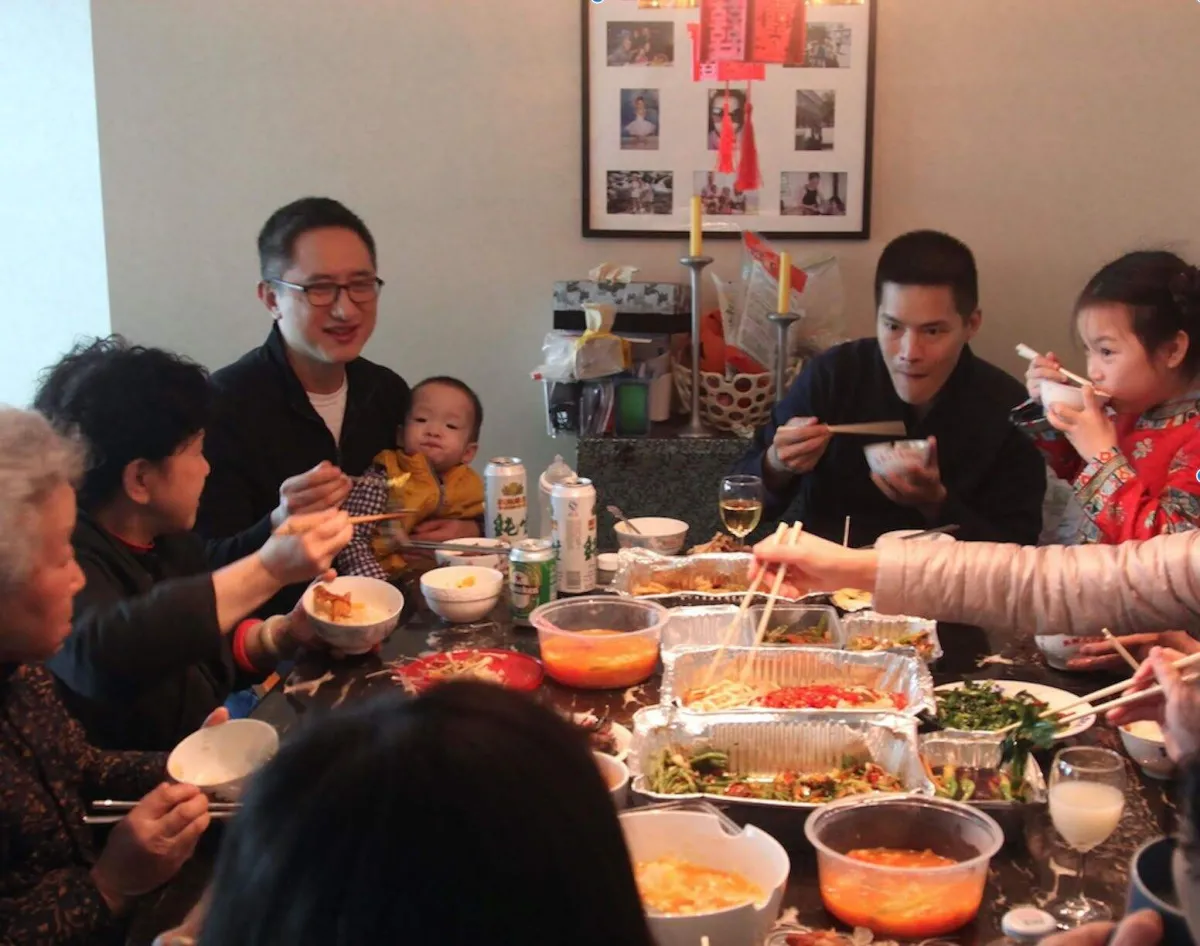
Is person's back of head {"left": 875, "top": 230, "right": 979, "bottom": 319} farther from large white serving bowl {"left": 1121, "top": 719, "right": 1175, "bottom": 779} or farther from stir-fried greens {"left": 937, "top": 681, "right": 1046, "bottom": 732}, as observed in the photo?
large white serving bowl {"left": 1121, "top": 719, "right": 1175, "bottom": 779}

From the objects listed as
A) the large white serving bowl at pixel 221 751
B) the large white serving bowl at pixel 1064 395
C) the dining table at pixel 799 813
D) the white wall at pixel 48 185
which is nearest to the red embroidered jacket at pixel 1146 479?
the large white serving bowl at pixel 1064 395

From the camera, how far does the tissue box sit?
3309 millimetres

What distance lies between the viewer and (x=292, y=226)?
267 centimetres

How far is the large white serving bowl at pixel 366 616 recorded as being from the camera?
1895 mm

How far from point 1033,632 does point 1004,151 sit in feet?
6.86

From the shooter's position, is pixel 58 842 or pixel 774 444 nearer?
pixel 58 842

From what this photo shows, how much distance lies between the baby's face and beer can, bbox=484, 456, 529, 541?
1.51 ft

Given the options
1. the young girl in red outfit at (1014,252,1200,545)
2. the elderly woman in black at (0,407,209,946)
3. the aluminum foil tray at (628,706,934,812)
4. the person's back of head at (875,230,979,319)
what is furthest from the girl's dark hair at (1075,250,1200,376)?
the elderly woman in black at (0,407,209,946)

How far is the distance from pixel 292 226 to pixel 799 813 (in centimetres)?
194

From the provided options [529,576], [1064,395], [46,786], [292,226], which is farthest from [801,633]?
[292,226]

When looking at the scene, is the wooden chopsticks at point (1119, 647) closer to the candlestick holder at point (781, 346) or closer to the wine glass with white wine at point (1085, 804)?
the wine glass with white wine at point (1085, 804)

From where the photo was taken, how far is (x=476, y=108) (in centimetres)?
344

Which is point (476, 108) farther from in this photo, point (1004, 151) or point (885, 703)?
point (885, 703)

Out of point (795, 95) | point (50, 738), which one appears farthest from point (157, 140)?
point (50, 738)
